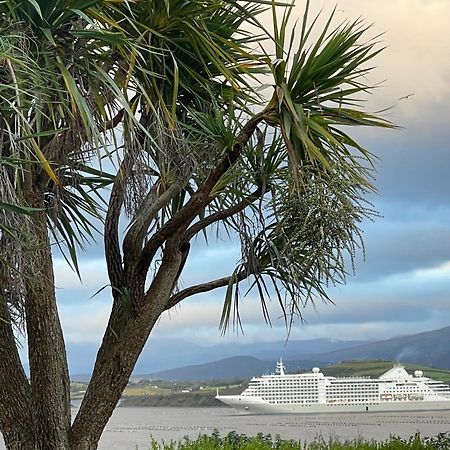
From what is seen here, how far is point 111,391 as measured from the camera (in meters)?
5.79

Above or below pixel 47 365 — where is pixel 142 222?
above

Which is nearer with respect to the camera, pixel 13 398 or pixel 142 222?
pixel 13 398

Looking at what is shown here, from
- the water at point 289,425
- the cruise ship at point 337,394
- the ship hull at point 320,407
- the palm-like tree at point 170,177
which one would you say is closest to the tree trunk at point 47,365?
the palm-like tree at point 170,177

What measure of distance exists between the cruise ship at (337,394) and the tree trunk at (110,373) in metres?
28.3

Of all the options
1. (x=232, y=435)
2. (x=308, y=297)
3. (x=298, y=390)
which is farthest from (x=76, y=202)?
(x=298, y=390)

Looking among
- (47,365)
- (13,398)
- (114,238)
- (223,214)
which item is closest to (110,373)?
(47,365)

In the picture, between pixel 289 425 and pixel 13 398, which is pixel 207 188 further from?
pixel 289 425

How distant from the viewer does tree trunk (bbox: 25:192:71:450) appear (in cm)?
554

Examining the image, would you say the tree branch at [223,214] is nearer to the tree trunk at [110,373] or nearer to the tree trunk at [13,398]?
the tree trunk at [110,373]

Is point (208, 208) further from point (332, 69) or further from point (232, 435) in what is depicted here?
point (232, 435)

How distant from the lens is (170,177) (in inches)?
231

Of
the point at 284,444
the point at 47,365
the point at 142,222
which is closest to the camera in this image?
the point at 47,365

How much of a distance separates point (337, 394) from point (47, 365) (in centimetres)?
3501

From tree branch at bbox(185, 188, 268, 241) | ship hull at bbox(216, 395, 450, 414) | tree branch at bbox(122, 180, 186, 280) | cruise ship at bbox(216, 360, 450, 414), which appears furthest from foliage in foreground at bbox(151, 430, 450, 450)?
ship hull at bbox(216, 395, 450, 414)
